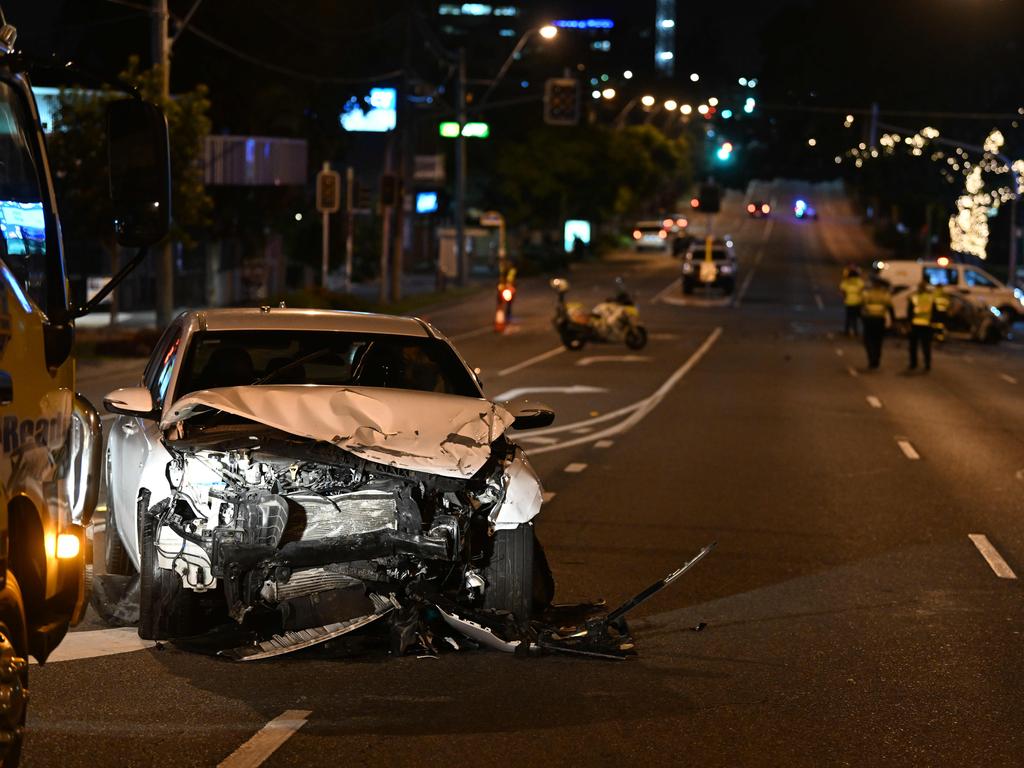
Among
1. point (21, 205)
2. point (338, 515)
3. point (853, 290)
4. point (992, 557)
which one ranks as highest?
point (21, 205)

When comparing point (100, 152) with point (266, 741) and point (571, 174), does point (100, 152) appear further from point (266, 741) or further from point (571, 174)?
point (571, 174)

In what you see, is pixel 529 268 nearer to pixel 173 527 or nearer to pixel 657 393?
pixel 657 393

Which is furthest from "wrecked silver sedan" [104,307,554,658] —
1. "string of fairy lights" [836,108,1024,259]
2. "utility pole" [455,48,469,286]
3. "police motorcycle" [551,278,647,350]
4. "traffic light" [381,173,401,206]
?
"string of fairy lights" [836,108,1024,259]

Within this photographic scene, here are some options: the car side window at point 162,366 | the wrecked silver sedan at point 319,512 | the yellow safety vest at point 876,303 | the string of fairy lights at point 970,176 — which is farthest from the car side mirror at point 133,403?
the string of fairy lights at point 970,176

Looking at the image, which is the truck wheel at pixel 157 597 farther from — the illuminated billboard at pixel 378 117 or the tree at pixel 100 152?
the illuminated billboard at pixel 378 117

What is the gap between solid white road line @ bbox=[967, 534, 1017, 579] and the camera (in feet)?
36.9

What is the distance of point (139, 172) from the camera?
6.62m

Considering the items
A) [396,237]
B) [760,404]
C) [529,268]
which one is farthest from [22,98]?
[529,268]

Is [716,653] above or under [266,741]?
under

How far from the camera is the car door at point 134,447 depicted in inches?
336

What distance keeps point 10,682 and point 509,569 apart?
3.55 meters

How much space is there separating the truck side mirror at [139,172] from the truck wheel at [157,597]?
5.85 feet

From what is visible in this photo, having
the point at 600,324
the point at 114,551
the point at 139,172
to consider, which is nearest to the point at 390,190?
the point at 600,324

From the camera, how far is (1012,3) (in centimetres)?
8225
